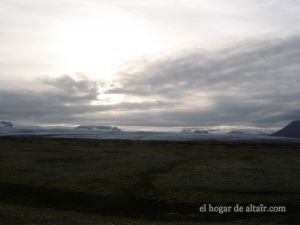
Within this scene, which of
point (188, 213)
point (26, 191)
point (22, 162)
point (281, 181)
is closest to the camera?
point (188, 213)

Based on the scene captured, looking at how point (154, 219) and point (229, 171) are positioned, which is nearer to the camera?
point (154, 219)

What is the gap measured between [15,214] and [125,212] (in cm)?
935

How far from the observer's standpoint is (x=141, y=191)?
4372cm

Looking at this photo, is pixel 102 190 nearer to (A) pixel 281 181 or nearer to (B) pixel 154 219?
(B) pixel 154 219

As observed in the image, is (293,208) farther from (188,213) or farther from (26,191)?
(26,191)

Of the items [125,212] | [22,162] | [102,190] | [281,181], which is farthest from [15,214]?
[22,162]

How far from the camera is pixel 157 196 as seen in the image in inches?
1624

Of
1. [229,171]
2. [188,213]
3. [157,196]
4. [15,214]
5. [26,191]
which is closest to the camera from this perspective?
[15,214]

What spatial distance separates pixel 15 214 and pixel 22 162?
34.7 m

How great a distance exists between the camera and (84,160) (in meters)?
69.8

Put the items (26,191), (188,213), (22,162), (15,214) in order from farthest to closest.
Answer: (22,162) < (26,191) < (188,213) < (15,214)

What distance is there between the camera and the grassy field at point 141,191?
33000 millimetres

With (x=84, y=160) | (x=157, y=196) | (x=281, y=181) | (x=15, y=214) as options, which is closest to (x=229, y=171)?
(x=281, y=181)

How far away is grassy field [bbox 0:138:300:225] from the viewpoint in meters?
33.0
